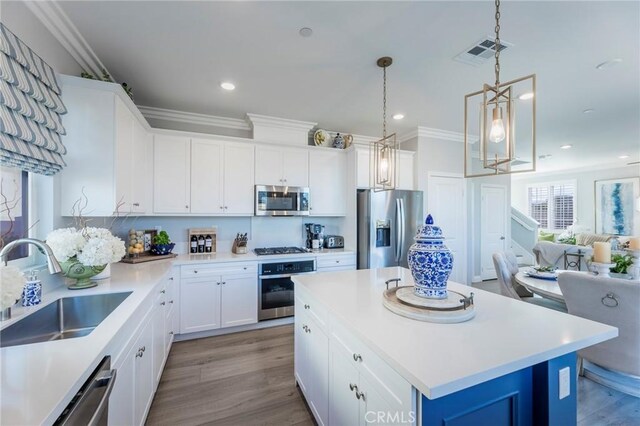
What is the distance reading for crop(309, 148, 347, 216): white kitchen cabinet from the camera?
3.71m

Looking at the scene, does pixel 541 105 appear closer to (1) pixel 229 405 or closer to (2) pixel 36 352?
(1) pixel 229 405

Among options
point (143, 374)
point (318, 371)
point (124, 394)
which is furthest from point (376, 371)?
point (143, 374)

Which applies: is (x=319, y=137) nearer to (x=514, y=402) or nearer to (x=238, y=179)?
(x=238, y=179)

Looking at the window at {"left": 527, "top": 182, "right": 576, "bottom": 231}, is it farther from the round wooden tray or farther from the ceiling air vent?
the round wooden tray

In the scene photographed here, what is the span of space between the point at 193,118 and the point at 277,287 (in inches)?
98.4

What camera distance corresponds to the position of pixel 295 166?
11.8ft

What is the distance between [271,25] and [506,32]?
1.75 meters

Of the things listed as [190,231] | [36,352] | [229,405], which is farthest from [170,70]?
[229,405]

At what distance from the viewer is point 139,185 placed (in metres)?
2.69

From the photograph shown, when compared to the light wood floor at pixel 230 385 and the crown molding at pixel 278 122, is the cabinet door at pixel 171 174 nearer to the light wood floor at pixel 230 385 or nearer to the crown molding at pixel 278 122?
the crown molding at pixel 278 122

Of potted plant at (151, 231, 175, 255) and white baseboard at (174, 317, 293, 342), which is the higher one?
potted plant at (151, 231, 175, 255)

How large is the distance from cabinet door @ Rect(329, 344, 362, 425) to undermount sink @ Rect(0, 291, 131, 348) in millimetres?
1415

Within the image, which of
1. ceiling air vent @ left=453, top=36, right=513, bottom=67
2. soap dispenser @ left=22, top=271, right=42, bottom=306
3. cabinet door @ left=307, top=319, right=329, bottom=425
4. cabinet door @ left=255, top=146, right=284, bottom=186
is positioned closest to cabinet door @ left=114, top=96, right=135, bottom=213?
soap dispenser @ left=22, top=271, right=42, bottom=306

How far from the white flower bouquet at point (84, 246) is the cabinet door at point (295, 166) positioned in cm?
211
